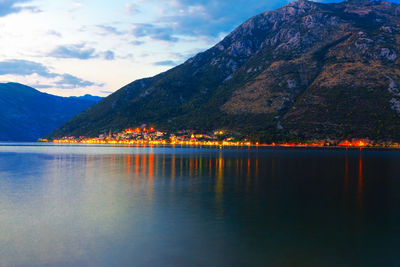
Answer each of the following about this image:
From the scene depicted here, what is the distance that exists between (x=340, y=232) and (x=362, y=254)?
11.1ft

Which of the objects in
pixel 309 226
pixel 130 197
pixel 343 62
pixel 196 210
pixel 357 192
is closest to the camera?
pixel 309 226

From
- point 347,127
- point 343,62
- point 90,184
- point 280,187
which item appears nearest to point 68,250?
point 90,184

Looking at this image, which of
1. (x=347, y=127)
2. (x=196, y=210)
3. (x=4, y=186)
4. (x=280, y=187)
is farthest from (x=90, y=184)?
(x=347, y=127)

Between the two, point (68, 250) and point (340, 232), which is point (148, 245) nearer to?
point (68, 250)

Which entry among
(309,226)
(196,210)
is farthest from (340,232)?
(196,210)

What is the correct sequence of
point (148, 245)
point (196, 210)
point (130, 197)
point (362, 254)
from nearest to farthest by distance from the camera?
point (362, 254), point (148, 245), point (196, 210), point (130, 197)

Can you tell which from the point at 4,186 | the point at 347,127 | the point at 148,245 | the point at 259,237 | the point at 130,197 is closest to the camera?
the point at 148,245

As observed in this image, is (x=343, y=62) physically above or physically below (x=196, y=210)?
above

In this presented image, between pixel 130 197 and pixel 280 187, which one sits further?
pixel 280 187

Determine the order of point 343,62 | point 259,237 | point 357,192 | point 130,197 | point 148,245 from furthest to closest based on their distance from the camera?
point 343,62
point 357,192
point 130,197
point 259,237
point 148,245

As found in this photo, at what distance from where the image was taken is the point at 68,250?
1499 cm

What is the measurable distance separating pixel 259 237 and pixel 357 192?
20510mm

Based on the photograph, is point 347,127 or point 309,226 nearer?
point 309,226

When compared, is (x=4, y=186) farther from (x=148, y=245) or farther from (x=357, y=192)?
(x=357, y=192)
